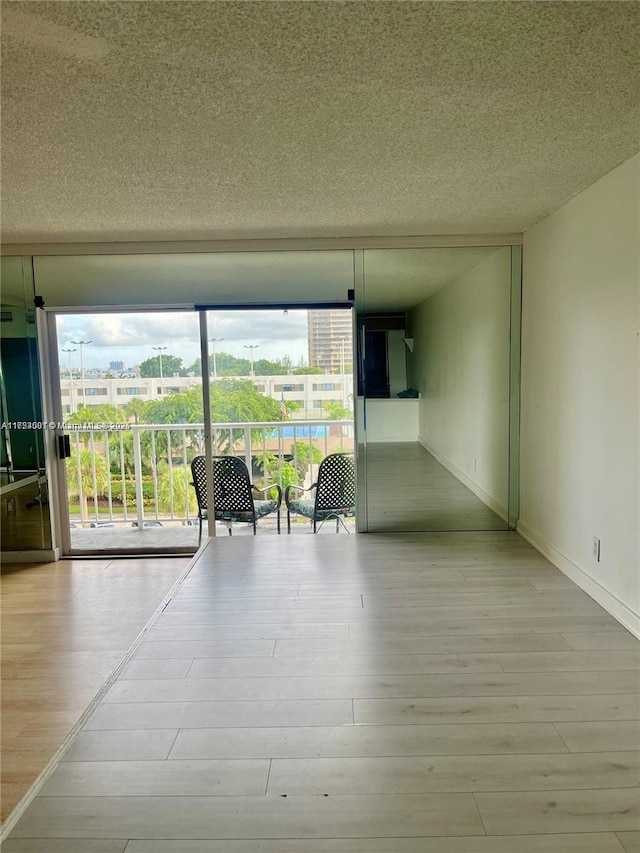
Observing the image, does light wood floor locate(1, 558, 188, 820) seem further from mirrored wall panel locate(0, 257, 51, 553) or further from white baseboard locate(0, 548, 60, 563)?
mirrored wall panel locate(0, 257, 51, 553)

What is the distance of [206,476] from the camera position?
4.23 m

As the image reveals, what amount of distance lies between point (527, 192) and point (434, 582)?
Result: 2.30m

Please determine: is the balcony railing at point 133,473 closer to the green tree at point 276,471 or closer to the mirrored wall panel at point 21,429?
the mirrored wall panel at point 21,429

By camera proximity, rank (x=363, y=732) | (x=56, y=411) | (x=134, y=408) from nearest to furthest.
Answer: (x=363, y=732) → (x=56, y=411) → (x=134, y=408)

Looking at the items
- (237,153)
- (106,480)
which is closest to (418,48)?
(237,153)

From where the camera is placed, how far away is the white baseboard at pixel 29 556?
4020 millimetres

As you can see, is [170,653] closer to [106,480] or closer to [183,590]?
[183,590]

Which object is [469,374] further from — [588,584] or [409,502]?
[588,584]

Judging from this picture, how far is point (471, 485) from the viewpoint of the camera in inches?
165

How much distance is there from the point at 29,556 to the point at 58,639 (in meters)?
1.58

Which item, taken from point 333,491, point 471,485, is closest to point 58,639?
point 333,491

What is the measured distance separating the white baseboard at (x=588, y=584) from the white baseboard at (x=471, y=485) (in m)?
0.28

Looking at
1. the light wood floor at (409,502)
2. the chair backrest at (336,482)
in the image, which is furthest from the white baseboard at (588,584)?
the chair backrest at (336,482)

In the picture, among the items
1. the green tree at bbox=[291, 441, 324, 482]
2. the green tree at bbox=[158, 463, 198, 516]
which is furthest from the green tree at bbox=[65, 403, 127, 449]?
the green tree at bbox=[291, 441, 324, 482]
